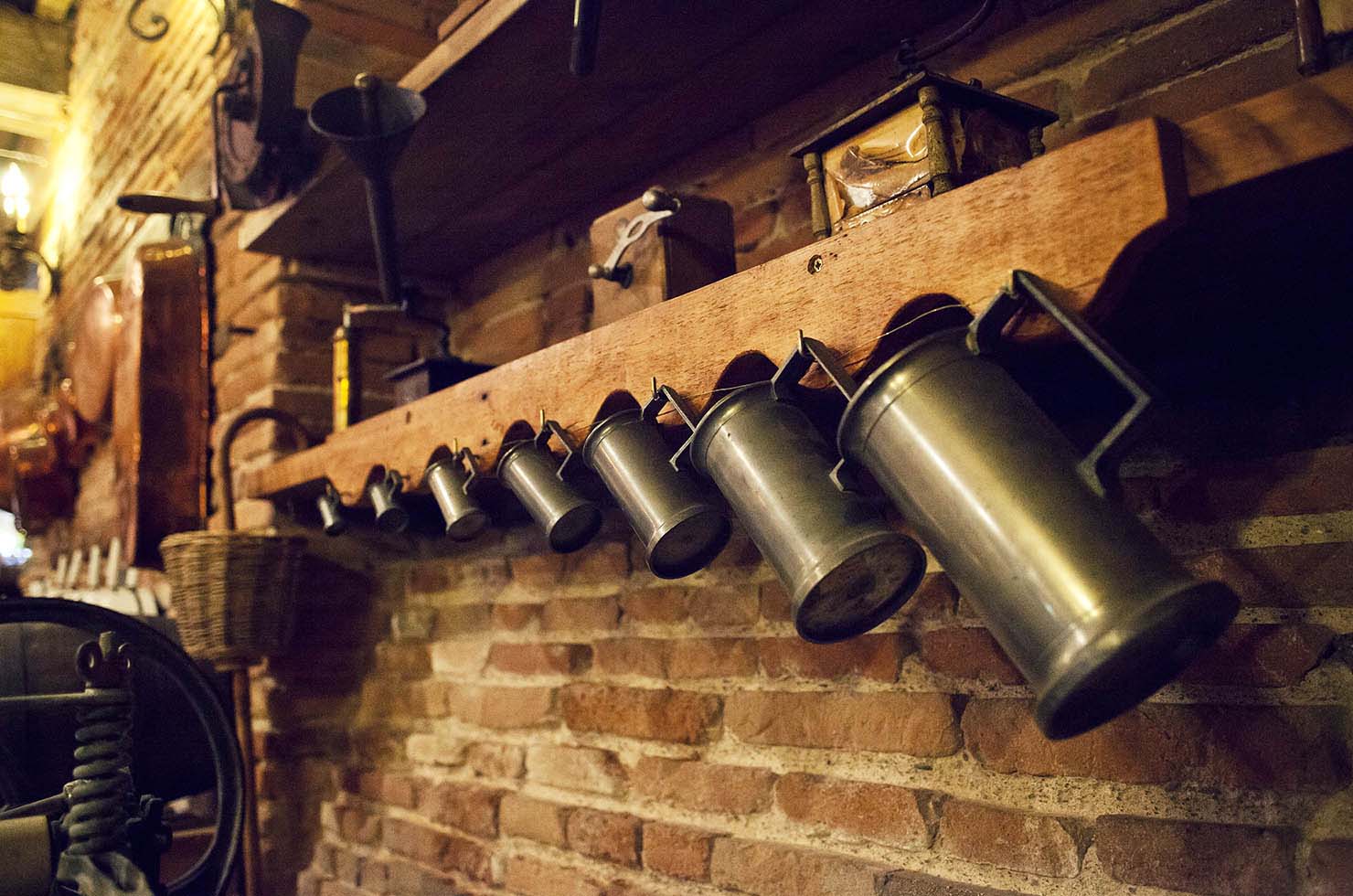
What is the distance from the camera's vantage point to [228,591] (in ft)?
5.24

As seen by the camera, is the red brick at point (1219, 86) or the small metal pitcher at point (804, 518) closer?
the small metal pitcher at point (804, 518)

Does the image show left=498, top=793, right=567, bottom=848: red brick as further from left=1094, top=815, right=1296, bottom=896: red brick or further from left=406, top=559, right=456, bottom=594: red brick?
left=1094, top=815, right=1296, bottom=896: red brick

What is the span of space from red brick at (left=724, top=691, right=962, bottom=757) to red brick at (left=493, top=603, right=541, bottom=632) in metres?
0.46

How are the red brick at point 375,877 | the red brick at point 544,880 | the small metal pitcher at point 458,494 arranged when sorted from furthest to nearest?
the red brick at point 375,877
the red brick at point 544,880
the small metal pitcher at point 458,494

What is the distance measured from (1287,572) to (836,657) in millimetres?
477

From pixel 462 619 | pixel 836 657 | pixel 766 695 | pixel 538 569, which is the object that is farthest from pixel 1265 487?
pixel 462 619

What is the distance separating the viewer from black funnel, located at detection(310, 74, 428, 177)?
1265mm

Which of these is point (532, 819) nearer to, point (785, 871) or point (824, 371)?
point (785, 871)

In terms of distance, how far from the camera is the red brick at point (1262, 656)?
77 cm

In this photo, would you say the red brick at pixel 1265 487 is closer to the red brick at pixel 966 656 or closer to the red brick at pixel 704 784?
the red brick at pixel 966 656

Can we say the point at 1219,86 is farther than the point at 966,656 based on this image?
No

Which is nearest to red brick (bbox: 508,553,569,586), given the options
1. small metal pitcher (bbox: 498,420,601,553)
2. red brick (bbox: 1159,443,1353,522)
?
small metal pitcher (bbox: 498,420,601,553)

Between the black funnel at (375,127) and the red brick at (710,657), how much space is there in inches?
28.1

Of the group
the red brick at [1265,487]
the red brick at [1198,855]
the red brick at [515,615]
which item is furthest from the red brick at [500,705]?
the red brick at [1265,487]
